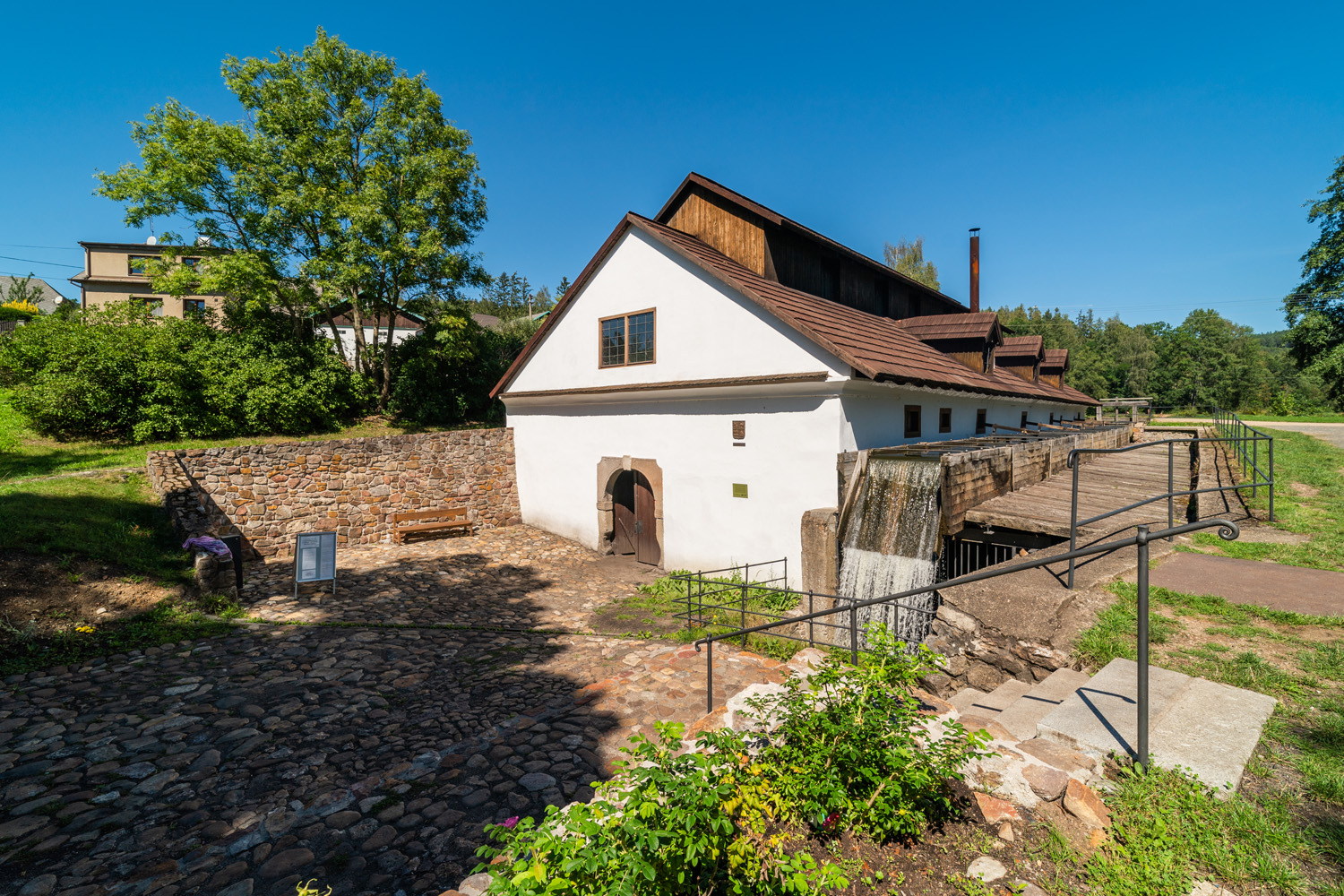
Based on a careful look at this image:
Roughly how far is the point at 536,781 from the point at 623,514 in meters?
10.0

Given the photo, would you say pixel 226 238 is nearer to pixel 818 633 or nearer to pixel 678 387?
pixel 678 387

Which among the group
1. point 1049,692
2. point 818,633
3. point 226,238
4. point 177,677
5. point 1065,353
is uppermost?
point 226,238

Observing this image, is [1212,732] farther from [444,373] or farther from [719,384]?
[444,373]

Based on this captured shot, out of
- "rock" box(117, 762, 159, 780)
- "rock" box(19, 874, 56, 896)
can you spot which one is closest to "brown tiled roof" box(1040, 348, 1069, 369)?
"rock" box(117, 762, 159, 780)

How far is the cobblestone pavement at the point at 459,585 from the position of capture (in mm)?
9773

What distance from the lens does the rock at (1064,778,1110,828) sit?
293 cm

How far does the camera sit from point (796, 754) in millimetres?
3387

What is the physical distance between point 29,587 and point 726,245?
14.5 meters

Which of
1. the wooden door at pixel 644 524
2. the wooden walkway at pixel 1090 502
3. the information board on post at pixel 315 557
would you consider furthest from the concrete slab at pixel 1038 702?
the information board on post at pixel 315 557

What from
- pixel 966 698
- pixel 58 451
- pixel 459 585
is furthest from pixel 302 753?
pixel 58 451

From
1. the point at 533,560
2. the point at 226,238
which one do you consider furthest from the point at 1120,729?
the point at 226,238

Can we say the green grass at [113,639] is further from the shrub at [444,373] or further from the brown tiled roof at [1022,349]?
the brown tiled roof at [1022,349]

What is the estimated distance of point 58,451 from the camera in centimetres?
1384

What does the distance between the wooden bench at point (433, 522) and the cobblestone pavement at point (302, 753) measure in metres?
6.70
